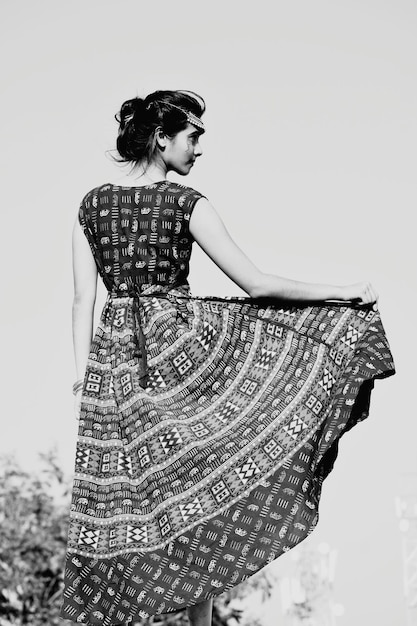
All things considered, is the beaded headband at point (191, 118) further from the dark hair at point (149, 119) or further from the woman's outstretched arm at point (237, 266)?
the woman's outstretched arm at point (237, 266)

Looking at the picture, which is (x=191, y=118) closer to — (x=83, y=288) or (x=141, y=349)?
(x=83, y=288)

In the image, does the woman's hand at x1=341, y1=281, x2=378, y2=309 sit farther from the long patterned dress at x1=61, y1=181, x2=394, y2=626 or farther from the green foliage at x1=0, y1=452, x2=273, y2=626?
the green foliage at x1=0, y1=452, x2=273, y2=626

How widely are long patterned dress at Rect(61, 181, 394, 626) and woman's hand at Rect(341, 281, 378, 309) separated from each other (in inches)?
1.8

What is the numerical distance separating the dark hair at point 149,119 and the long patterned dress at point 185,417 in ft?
0.52

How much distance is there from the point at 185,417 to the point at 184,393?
0.08 m

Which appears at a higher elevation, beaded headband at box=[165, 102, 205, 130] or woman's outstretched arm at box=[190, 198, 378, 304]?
beaded headband at box=[165, 102, 205, 130]

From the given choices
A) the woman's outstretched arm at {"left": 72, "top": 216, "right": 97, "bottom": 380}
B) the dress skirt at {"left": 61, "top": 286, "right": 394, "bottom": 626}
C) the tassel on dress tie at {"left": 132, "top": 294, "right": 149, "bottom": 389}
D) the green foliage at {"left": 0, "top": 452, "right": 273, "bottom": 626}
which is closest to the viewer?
the dress skirt at {"left": 61, "top": 286, "right": 394, "bottom": 626}

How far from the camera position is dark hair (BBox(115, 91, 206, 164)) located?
12.1 feet

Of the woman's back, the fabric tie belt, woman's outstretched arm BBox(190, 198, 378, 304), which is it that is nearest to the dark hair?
the woman's back

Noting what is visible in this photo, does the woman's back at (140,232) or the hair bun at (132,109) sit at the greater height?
the hair bun at (132,109)

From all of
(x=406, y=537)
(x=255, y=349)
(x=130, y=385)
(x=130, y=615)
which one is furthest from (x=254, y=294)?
(x=406, y=537)

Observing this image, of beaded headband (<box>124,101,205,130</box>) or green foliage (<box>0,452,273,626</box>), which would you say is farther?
green foliage (<box>0,452,273,626</box>)

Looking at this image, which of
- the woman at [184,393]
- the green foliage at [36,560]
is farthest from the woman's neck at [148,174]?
the green foliage at [36,560]

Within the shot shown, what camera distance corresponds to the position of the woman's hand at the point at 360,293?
370 centimetres
